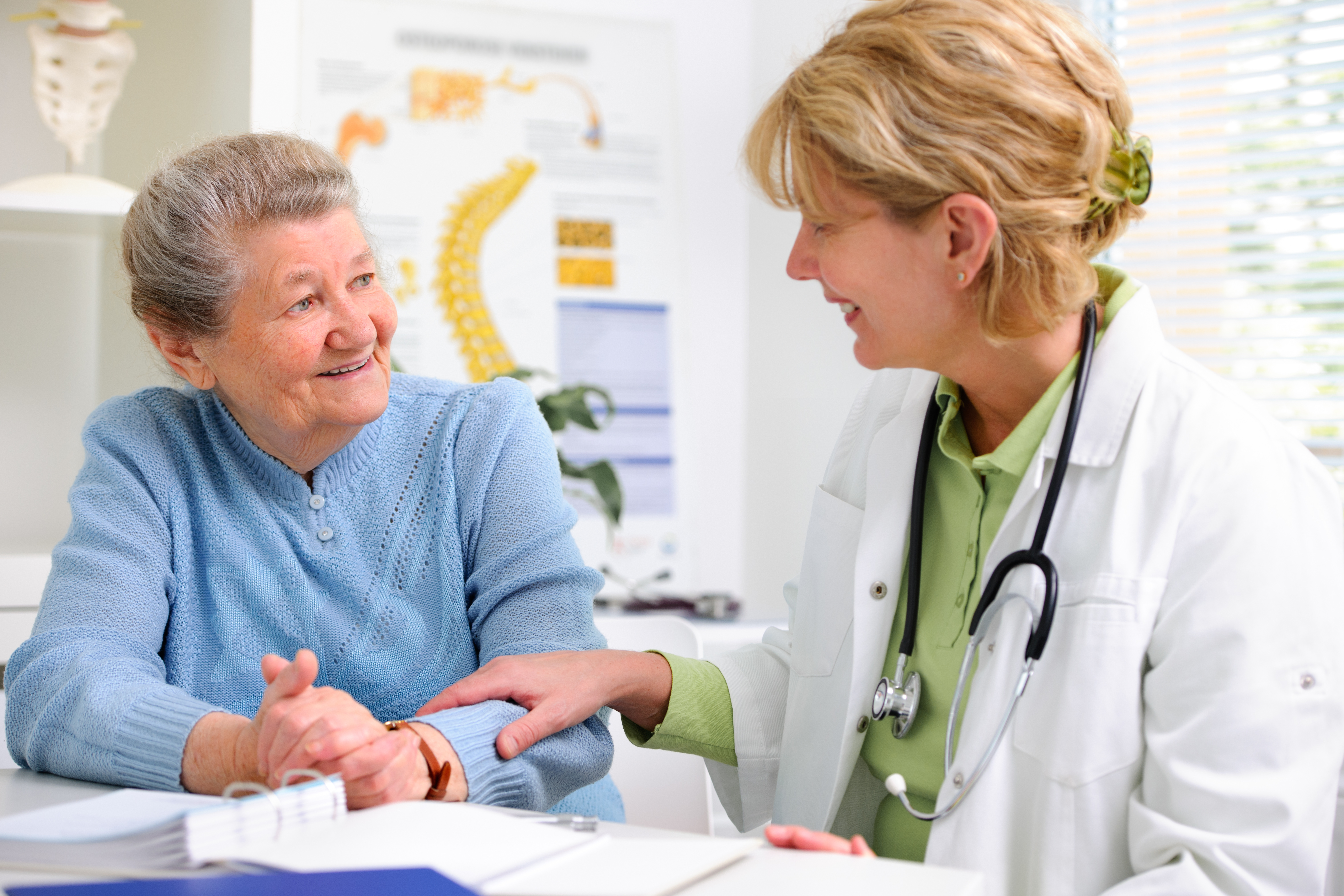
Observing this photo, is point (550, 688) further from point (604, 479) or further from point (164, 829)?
point (604, 479)

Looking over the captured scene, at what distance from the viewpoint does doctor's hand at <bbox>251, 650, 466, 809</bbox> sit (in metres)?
0.92

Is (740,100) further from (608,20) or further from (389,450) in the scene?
(389,450)

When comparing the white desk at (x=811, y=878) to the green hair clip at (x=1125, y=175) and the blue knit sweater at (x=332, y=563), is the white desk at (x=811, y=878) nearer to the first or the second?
the blue knit sweater at (x=332, y=563)

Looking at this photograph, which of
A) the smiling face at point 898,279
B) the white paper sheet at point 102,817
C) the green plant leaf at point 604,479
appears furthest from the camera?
the green plant leaf at point 604,479

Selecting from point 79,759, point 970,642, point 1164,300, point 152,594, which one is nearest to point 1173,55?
point 1164,300

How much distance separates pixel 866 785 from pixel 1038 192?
0.70 m

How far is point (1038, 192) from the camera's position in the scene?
43.6 inches

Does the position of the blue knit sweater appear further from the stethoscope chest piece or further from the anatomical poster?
the anatomical poster

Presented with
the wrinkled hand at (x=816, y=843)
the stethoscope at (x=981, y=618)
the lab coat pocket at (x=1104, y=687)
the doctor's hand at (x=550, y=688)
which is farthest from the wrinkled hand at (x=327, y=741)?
the lab coat pocket at (x=1104, y=687)

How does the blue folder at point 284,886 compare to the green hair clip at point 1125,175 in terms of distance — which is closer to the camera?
the blue folder at point 284,886

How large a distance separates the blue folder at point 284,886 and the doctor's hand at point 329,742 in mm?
254

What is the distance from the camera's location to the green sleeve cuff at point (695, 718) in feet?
4.33

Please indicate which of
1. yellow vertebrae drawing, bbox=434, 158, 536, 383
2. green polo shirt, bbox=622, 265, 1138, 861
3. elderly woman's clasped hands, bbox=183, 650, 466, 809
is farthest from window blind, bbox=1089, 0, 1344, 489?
elderly woman's clasped hands, bbox=183, 650, 466, 809

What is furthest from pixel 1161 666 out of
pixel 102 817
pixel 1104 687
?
pixel 102 817
